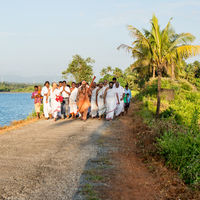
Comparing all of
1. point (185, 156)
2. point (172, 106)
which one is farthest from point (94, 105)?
point (185, 156)

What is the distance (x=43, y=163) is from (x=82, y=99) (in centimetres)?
797

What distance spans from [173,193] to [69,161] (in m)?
2.44

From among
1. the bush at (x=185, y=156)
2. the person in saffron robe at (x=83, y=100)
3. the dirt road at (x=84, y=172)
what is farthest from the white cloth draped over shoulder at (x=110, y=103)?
the bush at (x=185, y=156)

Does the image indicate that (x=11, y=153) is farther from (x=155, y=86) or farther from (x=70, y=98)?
(x=155, y=86)

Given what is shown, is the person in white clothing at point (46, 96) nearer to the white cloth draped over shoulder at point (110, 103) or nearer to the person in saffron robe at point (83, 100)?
the person in saffron robe at point (83, 100)

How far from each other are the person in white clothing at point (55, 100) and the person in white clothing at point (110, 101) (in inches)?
95.8

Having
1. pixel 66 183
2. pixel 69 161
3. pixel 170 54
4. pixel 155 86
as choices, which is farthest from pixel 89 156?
pixel 155 86

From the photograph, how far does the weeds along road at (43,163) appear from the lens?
13.7ft

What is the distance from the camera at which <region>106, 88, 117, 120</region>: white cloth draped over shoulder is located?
13.4 meters

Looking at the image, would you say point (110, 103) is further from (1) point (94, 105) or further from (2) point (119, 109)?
(2) point (119, 109)

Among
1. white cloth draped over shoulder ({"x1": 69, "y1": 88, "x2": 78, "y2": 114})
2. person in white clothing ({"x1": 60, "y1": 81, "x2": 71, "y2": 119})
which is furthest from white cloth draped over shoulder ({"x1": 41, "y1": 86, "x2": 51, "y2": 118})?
white cloth draped over shoulder ({"x1": 69, "y1": 88, "x2": 78, "y2": 114})

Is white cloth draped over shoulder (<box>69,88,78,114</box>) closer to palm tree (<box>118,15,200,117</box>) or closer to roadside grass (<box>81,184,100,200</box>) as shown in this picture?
palm tree (<box>118,15,200,117</box>)

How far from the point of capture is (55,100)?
13523 millimetres

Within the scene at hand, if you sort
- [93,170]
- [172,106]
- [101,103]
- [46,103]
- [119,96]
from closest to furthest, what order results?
1. [93,170]
2. [46,103]
3. [101,103]
4. [119,96]
5. [172,106]
